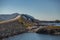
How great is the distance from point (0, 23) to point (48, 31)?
921 millimetres

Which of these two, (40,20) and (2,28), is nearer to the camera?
(2,28)

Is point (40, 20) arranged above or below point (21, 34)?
above

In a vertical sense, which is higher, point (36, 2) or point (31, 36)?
point (36, 2)

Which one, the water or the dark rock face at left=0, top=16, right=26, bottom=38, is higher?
the dark rock face at left=0, top=16, right=26, bottom=38

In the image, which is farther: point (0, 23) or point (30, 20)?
point (30, 20)

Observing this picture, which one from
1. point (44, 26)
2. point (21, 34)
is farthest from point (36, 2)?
point (21, 34)

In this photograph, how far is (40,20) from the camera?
3.14 m

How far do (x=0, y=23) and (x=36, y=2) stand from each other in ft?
2.66

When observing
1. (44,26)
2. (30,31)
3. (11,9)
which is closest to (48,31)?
(44,26)

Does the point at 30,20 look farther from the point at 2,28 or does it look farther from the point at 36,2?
the point at 2,28

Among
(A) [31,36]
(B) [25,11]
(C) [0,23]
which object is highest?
(B) [25,11]

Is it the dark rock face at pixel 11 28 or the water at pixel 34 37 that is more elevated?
the dark rock face at pixel 11 28

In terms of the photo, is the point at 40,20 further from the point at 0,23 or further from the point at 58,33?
the point at 0,23

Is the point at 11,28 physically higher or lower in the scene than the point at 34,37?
higher
